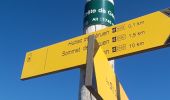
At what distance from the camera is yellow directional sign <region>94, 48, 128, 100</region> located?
296cm

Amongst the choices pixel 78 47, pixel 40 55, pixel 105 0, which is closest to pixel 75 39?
pixel 78 47

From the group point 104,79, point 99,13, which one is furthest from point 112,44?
point 99,13

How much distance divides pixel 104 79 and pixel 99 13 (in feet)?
10.1

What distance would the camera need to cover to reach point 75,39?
499 centimetres

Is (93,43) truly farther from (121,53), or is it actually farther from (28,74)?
(28,74)

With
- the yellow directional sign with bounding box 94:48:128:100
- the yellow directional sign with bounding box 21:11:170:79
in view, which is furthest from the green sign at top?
the yellow directional sign with bounding box 94:48:128:100

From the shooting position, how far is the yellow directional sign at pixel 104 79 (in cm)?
296

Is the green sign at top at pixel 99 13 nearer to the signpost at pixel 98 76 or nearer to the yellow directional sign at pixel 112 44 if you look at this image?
the yellow directional sign at pixel 112 44

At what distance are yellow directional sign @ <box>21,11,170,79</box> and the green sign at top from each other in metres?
1.10

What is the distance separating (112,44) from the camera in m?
4.55

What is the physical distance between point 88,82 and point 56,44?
254cm

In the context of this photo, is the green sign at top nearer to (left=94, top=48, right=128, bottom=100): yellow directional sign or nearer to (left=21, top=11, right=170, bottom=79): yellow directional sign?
(left=21, top=11, right=170, bottom=79): yellow directional sign

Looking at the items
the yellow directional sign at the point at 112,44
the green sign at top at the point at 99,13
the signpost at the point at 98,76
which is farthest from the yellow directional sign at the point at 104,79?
the green sign at top at the point at 99,13

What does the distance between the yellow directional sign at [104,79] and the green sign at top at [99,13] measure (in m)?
2.56
